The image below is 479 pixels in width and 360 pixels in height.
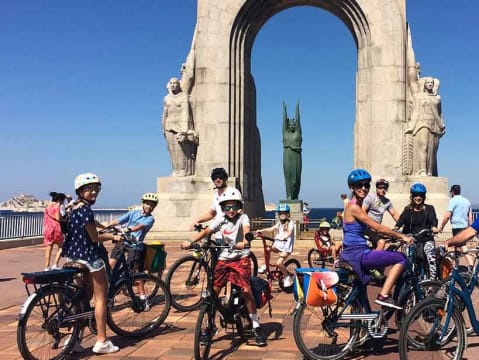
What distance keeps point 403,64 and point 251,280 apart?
41.1 ft

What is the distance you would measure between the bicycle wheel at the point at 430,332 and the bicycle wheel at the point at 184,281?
295 centimetres

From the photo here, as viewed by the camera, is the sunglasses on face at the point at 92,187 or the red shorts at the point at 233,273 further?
→ the red shorts at the point at 233,273

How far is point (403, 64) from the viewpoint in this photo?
15.5 metres

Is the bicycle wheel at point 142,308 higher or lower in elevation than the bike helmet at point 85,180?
lower

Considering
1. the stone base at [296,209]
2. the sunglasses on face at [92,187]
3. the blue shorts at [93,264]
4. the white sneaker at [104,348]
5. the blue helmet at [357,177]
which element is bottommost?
the white sneaker at [104,348]

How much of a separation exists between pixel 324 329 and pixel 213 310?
39.1 inches

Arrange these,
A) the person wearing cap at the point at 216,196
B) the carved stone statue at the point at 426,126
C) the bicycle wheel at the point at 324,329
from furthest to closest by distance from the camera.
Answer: the carved stone statue at the point at 426,126
the person wearing cap at the point at 216,196
the bicycle wheel at the point at 324,329

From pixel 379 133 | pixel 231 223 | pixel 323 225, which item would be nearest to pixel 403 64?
pixel 379 133

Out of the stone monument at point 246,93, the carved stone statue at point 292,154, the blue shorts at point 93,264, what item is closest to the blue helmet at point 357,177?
the blue shorts at point 93,264

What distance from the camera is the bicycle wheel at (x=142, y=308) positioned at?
16.9 ft

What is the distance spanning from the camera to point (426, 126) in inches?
582

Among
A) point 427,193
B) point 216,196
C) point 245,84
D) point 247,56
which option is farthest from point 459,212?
point 247,56

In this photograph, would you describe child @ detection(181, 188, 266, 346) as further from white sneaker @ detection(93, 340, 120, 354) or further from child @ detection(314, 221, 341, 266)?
child @ detection(314, 221, 341, 266)

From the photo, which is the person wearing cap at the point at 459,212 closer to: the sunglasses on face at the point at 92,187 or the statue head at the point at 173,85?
the sunglasses on face at the point at 92,187
